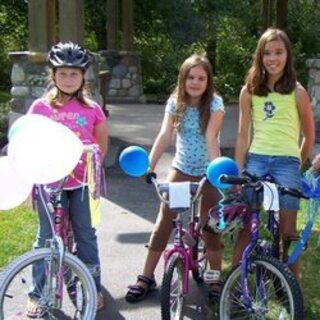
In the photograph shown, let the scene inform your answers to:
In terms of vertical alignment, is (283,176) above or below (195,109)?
below

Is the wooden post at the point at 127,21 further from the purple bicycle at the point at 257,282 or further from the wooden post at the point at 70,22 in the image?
the purple bicycle at the point at 257,282

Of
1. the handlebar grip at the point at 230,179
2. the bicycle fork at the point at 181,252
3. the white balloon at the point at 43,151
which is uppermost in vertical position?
the white balloon at the point at 43,151

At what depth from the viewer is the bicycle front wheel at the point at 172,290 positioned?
3.52 m

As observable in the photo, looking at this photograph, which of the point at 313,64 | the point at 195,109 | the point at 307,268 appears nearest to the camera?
the point at 195,109

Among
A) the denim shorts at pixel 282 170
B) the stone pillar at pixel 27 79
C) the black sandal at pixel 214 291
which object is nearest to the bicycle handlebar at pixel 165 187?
the denim shorts at pixel 282 170

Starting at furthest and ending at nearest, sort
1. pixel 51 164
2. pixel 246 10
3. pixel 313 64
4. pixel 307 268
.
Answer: pixel 246 10, pixel 313 64, pixel 307 268, pixel 51 164

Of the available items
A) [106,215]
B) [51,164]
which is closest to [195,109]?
[51,164]

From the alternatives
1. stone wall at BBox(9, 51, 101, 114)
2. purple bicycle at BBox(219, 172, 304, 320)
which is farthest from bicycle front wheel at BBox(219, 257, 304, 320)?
stone wall at BBox(9, 51, 101, 114)

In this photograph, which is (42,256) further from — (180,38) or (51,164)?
(180,38)

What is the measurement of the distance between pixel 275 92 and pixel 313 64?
554 centimetres

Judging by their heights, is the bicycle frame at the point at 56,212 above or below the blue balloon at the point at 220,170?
below

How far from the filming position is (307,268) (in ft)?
15.6

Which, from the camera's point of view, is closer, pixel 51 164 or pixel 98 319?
pixel 51 164

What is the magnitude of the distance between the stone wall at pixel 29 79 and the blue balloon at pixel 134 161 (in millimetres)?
5365
